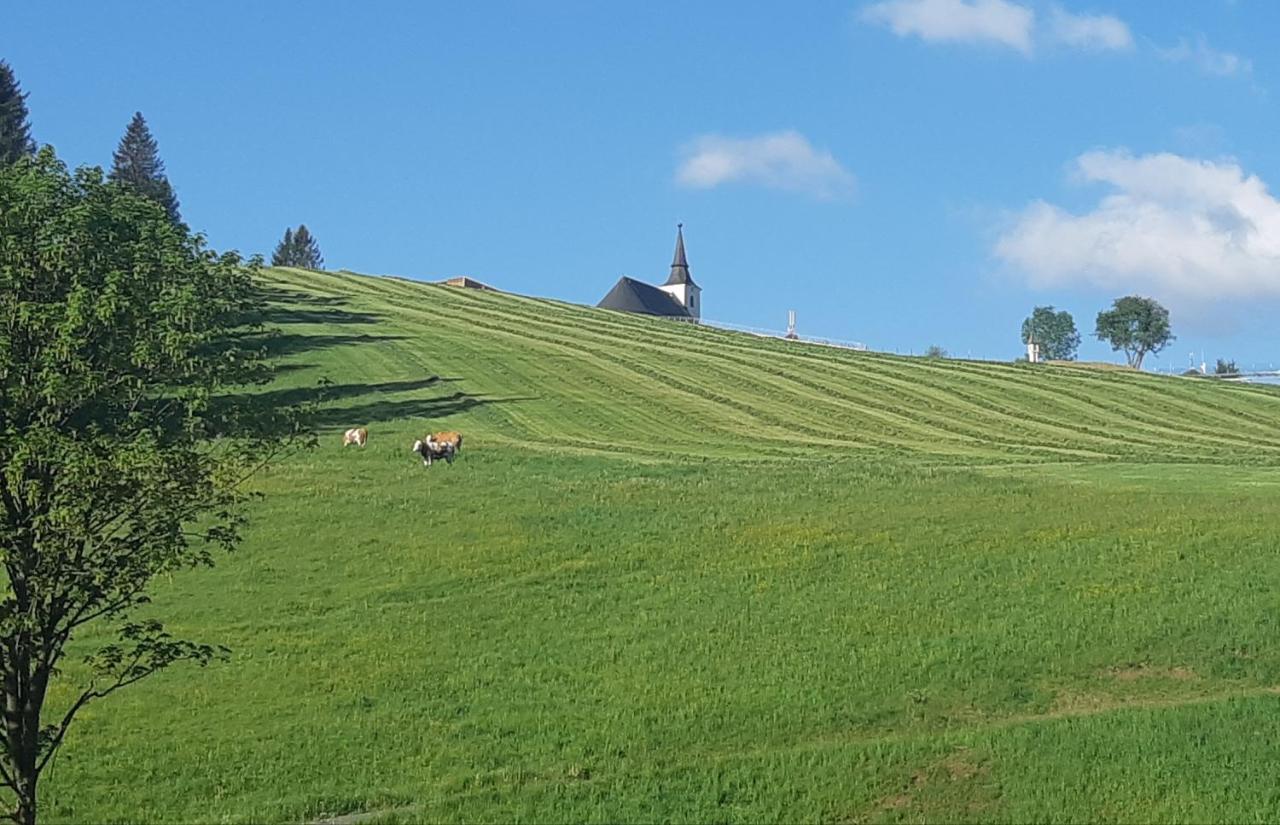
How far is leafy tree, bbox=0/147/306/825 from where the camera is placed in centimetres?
1502

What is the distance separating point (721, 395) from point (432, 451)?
31929 mm

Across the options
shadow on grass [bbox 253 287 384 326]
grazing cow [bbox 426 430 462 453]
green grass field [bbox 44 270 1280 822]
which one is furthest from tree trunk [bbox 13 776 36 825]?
shadow on grass [bbox 253 287 384 326]

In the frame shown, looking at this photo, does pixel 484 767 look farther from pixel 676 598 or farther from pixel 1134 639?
pixel 1134 639

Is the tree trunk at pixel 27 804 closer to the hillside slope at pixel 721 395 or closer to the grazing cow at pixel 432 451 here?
the grazing cow at pixel 432 451

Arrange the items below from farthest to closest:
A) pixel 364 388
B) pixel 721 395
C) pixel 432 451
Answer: pixel 721 395
pixel 364 388
pixel 432 451

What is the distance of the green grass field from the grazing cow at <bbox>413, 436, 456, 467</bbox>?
53 cm

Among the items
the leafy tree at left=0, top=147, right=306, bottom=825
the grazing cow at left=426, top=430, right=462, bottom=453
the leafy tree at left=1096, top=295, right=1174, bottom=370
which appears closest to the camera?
the leafy tree at left=0, top=147, right=306, bottom=825

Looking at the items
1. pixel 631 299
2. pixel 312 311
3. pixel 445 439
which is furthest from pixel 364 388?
pixel 631 299

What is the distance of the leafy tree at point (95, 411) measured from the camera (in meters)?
15.0

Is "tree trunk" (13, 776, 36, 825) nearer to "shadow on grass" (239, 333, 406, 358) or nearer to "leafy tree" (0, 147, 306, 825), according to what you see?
"leafy tree" (0, 147, 306, 825)

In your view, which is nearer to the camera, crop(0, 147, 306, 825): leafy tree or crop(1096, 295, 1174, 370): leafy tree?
crop(0, 147, 306, 825): leafy tree

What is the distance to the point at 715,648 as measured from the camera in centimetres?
2659

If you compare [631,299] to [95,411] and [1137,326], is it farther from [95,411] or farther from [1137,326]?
[95,411]

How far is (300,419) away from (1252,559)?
22083 millimetres
